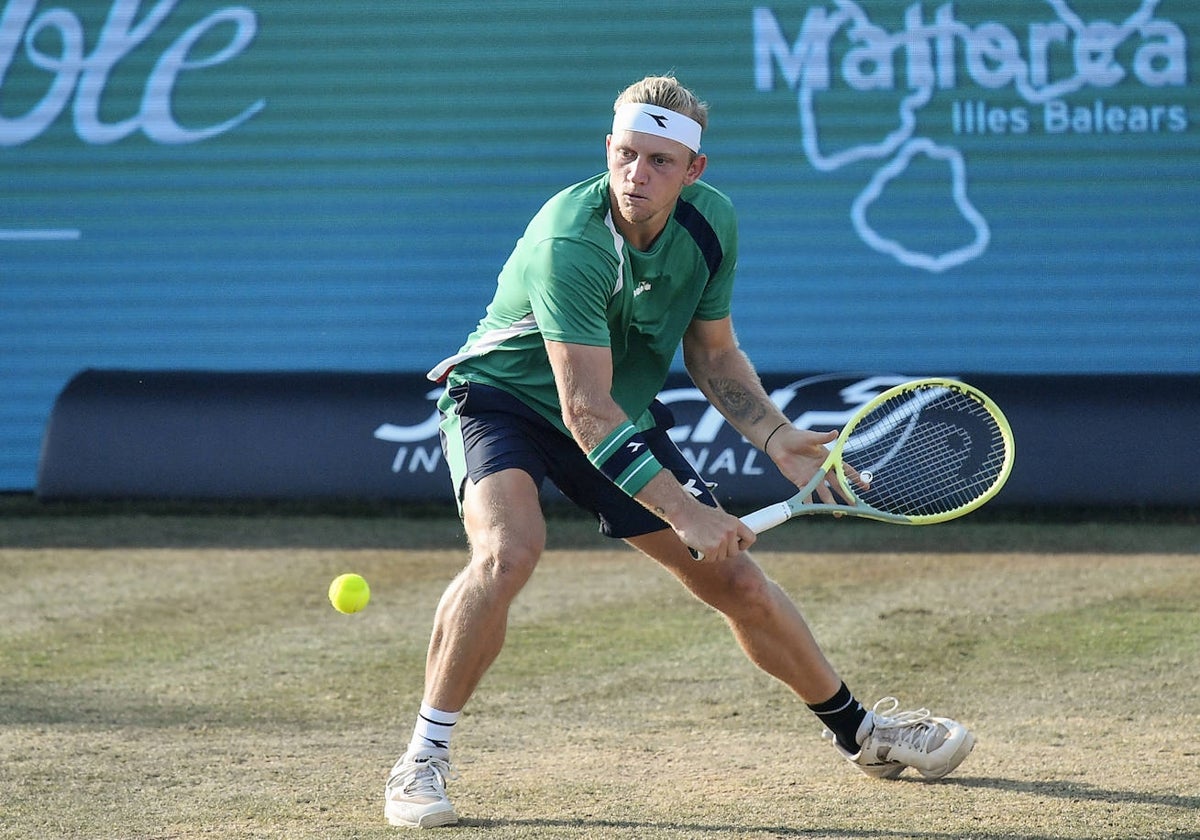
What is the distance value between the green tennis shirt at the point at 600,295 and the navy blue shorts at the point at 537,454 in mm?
48

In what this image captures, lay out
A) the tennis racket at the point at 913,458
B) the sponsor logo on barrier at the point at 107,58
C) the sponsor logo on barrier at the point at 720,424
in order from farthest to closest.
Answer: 1. the sponsor logo on barrier at the point at 107,58
2. the sponsor logo on barrier at the point at 720,424
3. the tennis racket at the point at 913,458

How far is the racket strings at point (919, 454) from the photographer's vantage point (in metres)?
5.72

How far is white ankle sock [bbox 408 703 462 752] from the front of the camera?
4371 millimetres

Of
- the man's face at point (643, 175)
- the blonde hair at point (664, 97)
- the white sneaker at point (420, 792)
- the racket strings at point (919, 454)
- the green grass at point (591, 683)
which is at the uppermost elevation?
the blonde hair at point (664, 97)

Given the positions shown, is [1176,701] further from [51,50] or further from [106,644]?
[51,50]

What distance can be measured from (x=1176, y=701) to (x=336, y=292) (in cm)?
626

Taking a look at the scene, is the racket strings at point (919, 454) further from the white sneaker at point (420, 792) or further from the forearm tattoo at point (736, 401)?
the white sneaker at point (420, 792)

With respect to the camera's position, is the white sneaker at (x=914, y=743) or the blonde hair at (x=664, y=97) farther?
the white sneaker at (x=914, y=743)

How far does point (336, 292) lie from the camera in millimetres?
10453

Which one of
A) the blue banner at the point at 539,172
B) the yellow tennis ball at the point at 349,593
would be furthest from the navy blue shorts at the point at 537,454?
the blue banner at the point at 539,172

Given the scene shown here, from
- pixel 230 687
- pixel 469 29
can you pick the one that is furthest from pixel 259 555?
pixel 469 29

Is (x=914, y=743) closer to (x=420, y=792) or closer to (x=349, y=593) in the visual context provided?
(x=420, y=792)

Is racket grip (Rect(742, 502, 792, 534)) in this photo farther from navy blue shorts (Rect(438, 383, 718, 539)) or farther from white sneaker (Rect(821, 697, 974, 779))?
white sneaker (Rect(821, 697, 974, 779))

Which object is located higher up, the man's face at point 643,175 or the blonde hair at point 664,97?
the blonde hair at point 664,97
